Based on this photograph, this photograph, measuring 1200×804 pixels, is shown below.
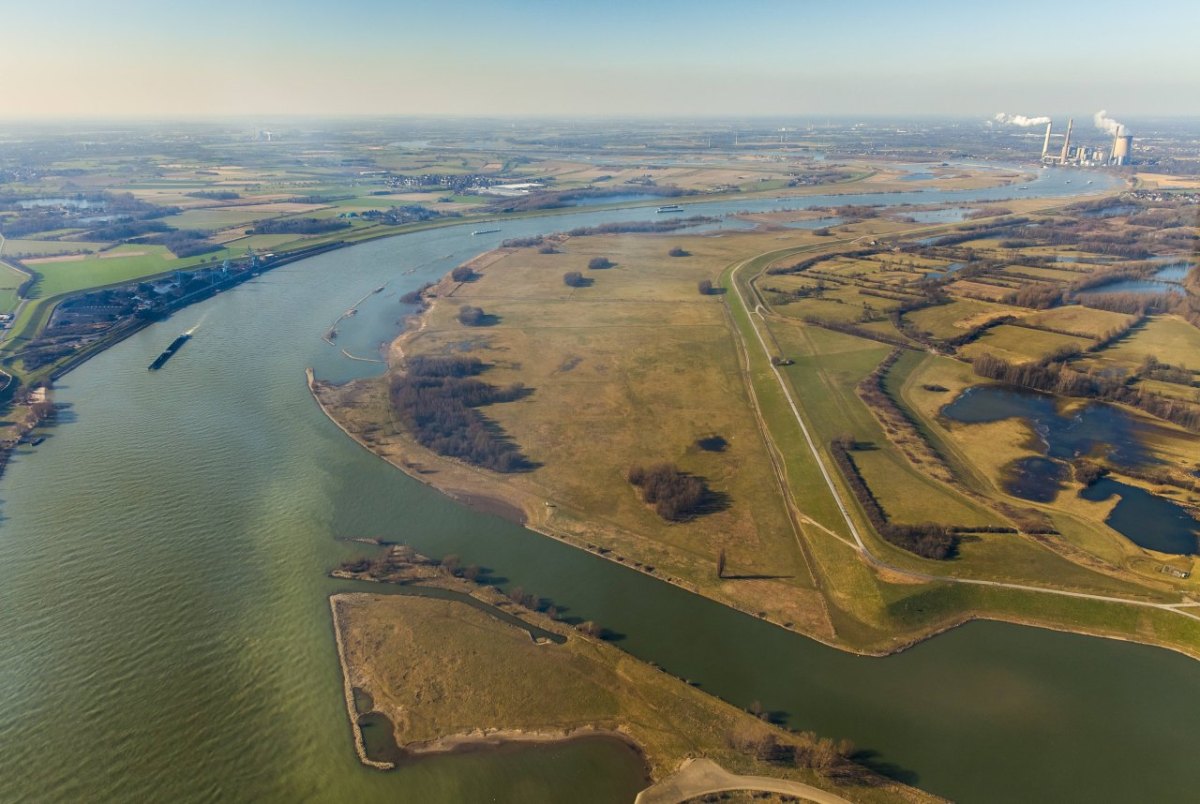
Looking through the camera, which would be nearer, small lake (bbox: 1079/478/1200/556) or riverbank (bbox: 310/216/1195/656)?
riverbank (bbox: 310/216/1195/656)

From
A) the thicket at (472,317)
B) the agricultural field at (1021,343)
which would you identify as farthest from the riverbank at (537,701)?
the agricultural field at (1021,343)

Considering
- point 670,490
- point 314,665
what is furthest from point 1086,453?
point 314,665

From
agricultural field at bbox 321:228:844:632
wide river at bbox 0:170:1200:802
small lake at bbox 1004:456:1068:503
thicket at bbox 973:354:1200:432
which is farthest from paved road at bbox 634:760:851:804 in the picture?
thicket at bbox 973:354:1200:432

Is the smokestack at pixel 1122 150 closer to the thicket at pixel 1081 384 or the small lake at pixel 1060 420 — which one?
the thicket at pixel 1081 384

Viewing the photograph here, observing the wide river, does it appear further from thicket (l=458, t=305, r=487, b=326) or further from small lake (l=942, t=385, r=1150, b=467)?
thicket (l=458, t=305, r=487, b=326)

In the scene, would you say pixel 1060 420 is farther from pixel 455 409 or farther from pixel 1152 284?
pixel 1152 284
